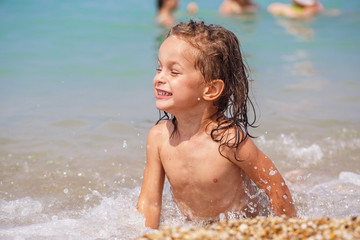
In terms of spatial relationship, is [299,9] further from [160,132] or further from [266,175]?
[266,175]

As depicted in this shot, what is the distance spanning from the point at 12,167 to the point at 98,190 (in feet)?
3.00

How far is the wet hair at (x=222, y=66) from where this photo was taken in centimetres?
294

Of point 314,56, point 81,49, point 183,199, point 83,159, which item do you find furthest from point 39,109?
point 314,56

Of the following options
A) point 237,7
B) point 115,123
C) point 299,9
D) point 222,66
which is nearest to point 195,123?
point 222,66

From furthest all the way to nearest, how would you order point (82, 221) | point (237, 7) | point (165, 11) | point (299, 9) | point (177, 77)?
point (237, 7) < point (299, 9) < point (165, 11) < point (82, 221) < point (177, 77)

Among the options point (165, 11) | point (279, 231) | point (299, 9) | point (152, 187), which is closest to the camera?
point (279, 231)

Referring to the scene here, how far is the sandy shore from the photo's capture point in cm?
219

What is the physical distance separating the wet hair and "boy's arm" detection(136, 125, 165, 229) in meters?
0.47

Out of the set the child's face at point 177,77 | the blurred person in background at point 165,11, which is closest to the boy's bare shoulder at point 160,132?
the child's face at point 177,77

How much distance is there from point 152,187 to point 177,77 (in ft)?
2.72

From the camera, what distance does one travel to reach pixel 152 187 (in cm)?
330

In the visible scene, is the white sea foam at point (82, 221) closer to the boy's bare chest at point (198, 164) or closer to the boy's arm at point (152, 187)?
the boy's arm at point (152, 187)

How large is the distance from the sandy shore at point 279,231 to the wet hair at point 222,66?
710mm

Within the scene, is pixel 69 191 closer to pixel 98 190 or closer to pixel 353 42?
pixel 98 190
